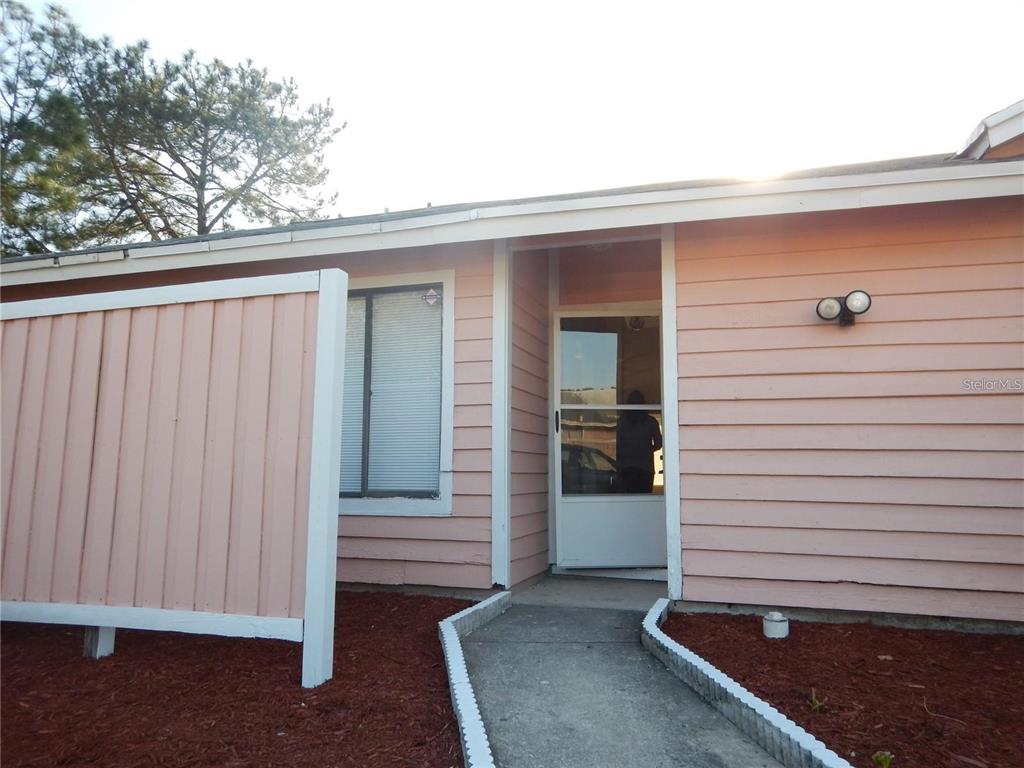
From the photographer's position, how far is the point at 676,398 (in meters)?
4.12

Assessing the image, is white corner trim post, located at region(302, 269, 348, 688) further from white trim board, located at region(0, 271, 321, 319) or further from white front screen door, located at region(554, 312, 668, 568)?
white front screen door, located at region(554, 312, 668, 568)

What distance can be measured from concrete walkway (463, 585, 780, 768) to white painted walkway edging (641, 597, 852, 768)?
0.04m

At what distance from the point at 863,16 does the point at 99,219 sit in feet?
44.0

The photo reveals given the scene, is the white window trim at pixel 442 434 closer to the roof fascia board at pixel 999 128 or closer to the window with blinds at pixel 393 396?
the window with blinds at pixel 393 396

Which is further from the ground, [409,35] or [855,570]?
[409,35]

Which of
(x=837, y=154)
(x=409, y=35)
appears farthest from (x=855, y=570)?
(x=409, y=35)

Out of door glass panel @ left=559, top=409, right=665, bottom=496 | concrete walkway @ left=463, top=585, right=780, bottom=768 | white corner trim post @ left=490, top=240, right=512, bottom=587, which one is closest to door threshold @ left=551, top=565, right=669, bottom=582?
door glass panel @ left=559, top=409, right=665, bottom=496

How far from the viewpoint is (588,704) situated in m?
2.70

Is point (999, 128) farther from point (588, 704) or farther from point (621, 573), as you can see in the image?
point (588, 704)

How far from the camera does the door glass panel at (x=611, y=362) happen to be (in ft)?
17.6

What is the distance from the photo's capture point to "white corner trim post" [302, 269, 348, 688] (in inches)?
108

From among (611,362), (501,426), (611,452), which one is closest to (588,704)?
(501,426)

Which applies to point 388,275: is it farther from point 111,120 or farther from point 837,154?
point 111,120
